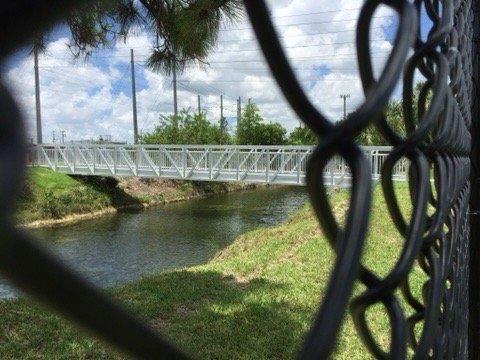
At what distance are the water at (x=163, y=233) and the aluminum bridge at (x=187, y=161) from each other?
3.83 feet

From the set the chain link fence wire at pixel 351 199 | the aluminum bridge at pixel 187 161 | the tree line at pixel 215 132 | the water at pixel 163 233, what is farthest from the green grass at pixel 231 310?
the tree line at pixel 215 132

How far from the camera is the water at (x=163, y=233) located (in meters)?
8.51

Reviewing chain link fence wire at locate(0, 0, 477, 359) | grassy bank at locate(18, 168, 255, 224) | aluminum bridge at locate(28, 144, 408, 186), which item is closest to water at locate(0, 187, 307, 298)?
grassy bank at locate(18, 168, 255, 224)

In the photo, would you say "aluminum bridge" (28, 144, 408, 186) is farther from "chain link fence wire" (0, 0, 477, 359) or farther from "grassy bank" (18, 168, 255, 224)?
"chain link fence wire" (0, 0, 477, 359)

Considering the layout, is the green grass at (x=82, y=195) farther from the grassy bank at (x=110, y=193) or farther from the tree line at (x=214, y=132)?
the tree line at (x=214, y=132)

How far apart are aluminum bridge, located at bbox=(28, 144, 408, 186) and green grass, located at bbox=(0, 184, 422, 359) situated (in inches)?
251

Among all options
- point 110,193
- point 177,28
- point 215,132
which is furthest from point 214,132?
point 177,28

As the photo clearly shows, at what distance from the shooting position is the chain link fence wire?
0.12 meters

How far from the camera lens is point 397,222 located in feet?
1.67

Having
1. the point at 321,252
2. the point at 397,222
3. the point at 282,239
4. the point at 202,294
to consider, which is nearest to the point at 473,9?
the point at 397,222

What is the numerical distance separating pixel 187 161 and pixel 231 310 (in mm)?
10625

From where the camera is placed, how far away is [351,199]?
250 millimetres

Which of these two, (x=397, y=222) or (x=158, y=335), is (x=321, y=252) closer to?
(x=397, y=222)

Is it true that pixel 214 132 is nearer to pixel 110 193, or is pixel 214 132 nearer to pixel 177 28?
pixel 110 193
